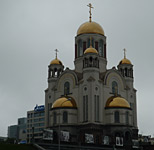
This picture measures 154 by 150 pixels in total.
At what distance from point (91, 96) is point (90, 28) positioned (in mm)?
16408

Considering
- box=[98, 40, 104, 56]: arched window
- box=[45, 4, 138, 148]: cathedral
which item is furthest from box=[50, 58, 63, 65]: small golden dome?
box=[98, 40, 104, 56]: arched window

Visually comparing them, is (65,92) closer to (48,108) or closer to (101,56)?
(48,108)

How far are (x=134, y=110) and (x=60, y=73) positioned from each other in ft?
55.1

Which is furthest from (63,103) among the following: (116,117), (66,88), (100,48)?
(100,48)

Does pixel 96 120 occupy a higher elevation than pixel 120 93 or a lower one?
lower

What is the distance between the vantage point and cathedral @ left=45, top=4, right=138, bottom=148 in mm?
61531

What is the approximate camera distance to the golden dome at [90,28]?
7200 centimetres

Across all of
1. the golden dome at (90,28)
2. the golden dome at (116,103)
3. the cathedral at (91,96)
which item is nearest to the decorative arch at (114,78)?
the cathedral at (91,96)

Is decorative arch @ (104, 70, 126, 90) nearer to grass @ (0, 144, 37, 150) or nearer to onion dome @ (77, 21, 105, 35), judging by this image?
onion dome @ (77, 21, 105, 35)

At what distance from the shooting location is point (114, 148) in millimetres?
54500

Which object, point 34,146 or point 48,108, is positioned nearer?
point 34,146

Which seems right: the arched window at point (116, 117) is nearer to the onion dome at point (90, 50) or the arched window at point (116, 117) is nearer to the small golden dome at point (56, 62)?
the onion dome at point (90, 50)

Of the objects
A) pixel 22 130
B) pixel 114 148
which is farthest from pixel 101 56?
pixel 22 130

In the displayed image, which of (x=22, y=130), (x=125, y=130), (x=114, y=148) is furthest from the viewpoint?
(x=22, y=130)
